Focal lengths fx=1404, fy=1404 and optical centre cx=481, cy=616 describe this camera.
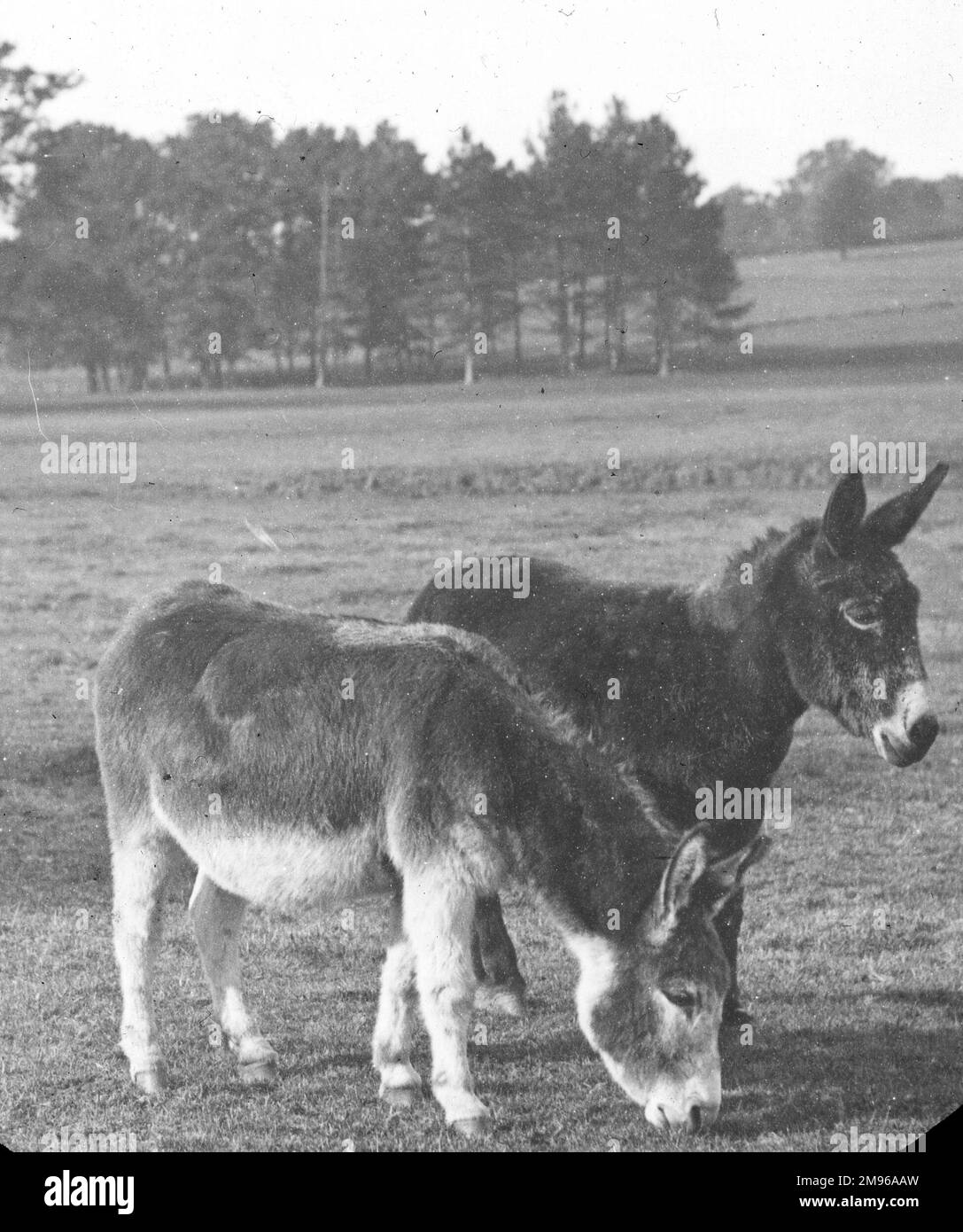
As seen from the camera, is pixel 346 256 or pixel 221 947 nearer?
pixel 221 947

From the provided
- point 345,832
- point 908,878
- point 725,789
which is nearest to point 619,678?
point 725,789

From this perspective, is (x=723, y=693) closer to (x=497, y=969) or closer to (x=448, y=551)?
(x=497, y=969)

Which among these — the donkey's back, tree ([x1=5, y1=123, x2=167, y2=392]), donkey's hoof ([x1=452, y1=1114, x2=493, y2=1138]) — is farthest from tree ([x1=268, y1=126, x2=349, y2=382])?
donkey's hoof ([x1=452, y1=1114, x2=493, y2=1138])

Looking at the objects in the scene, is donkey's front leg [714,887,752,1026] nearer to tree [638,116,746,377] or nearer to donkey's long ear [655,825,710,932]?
donkey's long ear [655,825,710,932]

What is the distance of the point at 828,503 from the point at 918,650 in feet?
2.68

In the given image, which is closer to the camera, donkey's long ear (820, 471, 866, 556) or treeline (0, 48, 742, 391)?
donkey's long ear (820, 471, 866, 556)

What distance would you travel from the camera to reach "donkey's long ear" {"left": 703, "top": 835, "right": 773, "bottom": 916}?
17.7ft

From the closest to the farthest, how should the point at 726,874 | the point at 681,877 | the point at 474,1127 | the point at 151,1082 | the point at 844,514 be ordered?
the point at 681,877 < the point at 726,874 < the point at 474,1127 < the point at 151,1082 < the point at 844,514

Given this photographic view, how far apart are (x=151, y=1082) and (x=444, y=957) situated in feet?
5.51

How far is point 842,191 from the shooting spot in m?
8.40

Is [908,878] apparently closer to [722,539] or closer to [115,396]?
[722,539]

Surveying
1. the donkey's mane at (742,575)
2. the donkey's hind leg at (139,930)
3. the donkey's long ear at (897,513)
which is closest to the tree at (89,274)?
the donkey's hind leg at (139,930)

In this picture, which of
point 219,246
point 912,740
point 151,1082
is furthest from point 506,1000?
point 219,246

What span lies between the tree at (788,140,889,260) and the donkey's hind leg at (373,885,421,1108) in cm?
487
